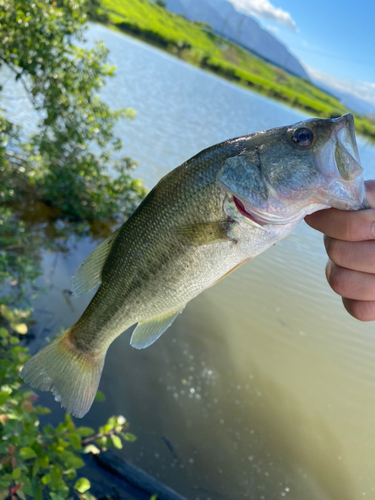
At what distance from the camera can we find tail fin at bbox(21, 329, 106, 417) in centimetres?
199

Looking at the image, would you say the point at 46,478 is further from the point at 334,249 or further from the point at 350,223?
the point at 350,223

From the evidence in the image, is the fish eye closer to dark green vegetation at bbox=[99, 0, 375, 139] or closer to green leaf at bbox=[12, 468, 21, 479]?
green leaf at bbox=[12, 468, 21, 479]

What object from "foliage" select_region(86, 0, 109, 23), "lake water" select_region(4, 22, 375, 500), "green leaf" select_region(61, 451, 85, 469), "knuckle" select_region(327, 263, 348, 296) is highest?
"foliage" select_region(86, 0, 109, 23)

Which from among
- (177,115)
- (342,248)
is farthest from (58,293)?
(177,115)

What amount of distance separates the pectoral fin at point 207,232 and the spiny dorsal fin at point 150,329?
1.46ft

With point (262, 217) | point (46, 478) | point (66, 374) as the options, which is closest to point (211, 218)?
point (262, 217)

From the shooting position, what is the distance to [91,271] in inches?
81.3

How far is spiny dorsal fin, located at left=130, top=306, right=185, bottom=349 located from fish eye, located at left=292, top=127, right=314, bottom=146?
100 cm

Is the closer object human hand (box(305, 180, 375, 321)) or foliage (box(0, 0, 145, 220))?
human hand (box(305, 180, 375, 321))

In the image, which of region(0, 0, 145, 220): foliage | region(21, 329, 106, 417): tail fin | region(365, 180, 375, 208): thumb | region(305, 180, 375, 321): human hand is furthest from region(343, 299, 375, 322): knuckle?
region(0, 0, 145, 220): foliage

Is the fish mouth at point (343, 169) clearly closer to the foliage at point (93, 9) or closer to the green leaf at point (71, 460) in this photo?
the green leaf at point (71, 460)

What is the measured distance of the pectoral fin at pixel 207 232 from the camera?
172 centimetres

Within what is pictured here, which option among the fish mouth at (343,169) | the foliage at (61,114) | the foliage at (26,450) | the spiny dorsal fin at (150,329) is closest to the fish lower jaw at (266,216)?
the fish mouth at (343,169)

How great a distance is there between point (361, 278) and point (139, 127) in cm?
1459
